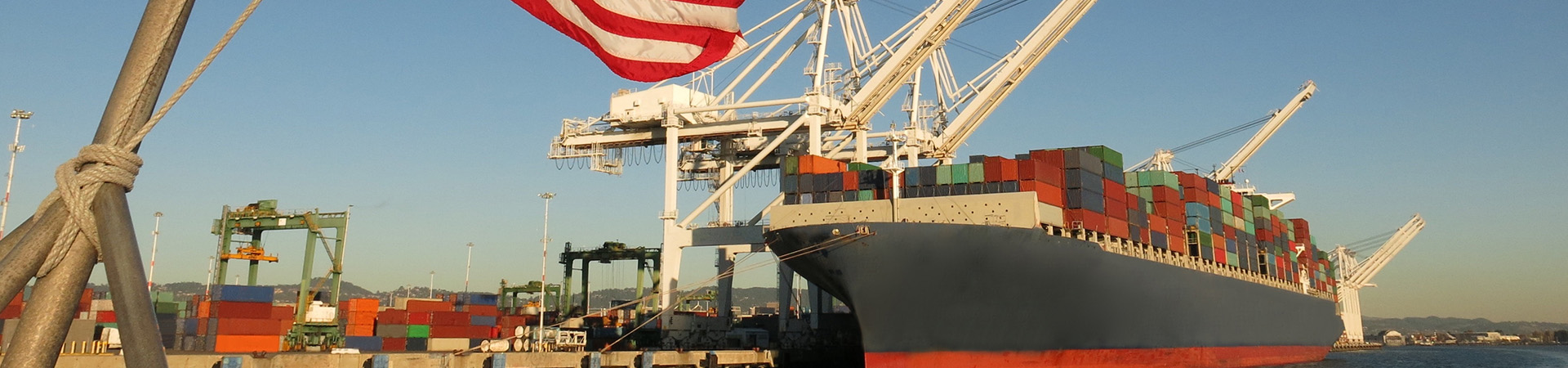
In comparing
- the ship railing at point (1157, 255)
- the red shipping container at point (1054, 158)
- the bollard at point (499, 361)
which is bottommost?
the bollard at point (499, 361)

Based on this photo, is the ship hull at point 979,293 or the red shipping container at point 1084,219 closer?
the ship hull at point 979,293

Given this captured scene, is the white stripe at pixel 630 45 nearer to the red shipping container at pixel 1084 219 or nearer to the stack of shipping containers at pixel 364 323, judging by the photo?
the red shipping container at pixel 1084 219

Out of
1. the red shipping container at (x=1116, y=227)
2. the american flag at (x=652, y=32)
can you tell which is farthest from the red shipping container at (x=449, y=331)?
the american flag at (x=652, y=32)

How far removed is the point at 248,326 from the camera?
37.2 meters

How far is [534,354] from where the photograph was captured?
25797 millimetres

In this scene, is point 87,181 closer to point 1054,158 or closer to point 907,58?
point 1054,158

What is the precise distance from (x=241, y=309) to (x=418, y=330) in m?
8.98

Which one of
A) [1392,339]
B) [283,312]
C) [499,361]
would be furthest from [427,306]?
[1392,339]

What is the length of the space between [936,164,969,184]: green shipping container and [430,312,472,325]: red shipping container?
24.1m

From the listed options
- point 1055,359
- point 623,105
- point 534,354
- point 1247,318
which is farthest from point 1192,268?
point 534,354

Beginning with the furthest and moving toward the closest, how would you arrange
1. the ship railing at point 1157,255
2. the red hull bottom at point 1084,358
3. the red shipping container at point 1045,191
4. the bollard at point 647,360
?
the ship railing at point 1157,255 < the red shipping container at point 1045,191 < the bollard at point 647,360 < the red hull bottom at point 1084,358

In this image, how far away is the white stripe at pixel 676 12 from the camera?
858 centimetres

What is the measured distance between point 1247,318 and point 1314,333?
52.8 feet

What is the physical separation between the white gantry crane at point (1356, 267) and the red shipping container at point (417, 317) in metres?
93.1
